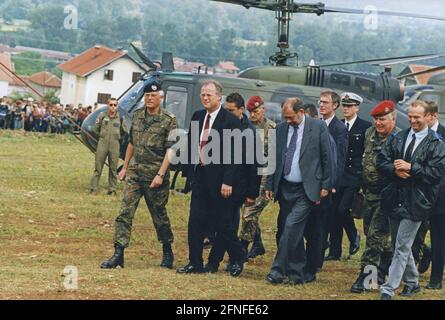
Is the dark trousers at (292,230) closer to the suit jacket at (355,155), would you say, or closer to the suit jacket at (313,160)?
the suit jacket at (313,160)

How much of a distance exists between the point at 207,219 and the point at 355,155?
5.98 feet

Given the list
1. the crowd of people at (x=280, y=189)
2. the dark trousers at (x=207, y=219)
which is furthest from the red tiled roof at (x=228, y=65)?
the dark trousers at (x=207, y=219)

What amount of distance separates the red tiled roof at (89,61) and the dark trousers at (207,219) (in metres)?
68.3

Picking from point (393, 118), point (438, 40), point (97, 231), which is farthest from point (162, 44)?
point (393, 118)

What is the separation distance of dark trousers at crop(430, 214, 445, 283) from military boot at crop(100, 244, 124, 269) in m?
3.01

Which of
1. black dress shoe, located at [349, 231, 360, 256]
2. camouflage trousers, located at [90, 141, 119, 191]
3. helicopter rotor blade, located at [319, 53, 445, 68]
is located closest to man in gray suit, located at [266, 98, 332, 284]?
black dress shoe, located at [349, 231, 360, 256]

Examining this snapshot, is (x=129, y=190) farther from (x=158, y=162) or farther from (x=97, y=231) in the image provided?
(x=97, y=231)

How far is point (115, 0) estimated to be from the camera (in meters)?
69.0

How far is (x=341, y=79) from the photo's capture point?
19.6 m

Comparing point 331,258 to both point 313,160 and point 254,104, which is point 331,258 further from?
point 313,160

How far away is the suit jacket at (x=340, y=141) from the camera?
10984mm
